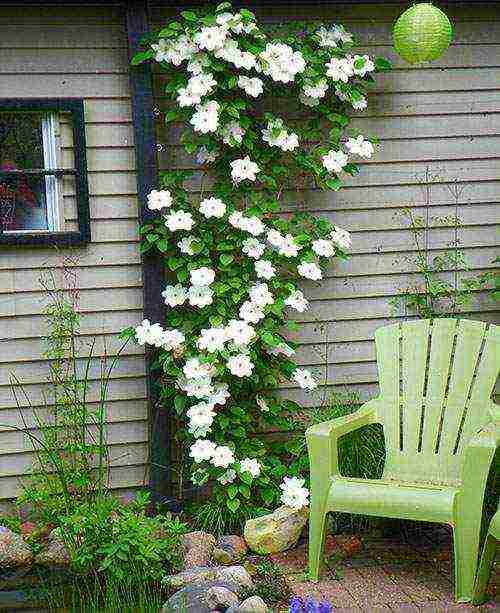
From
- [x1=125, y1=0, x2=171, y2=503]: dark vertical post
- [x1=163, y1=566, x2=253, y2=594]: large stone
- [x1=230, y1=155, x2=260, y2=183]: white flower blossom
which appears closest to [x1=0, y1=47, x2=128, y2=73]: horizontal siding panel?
[x1=125, y1=0, x2=171, y2=503]: dark vertical post

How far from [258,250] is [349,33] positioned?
3.68 feet

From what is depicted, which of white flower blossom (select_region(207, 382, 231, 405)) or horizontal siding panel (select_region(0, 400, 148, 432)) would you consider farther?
horizontal siding panel (select_region(0, 400, 148, 432))

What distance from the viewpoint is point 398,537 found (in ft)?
13.4

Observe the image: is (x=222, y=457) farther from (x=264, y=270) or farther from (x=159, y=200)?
(x=159, y=200)

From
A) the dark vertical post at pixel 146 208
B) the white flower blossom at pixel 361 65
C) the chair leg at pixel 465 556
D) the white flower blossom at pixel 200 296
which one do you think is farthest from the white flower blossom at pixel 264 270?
the chair leg at pixel 465 556

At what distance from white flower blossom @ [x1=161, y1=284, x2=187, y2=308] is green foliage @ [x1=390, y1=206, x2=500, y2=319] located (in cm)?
107

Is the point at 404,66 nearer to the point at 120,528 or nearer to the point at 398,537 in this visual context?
the point at 398,537

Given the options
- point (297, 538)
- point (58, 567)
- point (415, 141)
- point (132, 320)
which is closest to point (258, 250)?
point (132, 320)

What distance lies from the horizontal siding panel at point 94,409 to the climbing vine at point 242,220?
16 centimetres

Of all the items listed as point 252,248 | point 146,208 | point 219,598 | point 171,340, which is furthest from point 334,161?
point 219,598

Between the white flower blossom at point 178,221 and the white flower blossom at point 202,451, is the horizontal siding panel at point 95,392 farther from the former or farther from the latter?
the white flower blossom at point 178,221

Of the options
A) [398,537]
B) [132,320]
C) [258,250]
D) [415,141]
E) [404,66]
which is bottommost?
[398,537]

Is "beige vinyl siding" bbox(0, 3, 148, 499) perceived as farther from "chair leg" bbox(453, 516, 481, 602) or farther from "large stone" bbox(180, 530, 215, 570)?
"chair leg" bbox(453, 516, 481, 602)

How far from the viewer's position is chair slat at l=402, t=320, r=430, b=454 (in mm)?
3907
